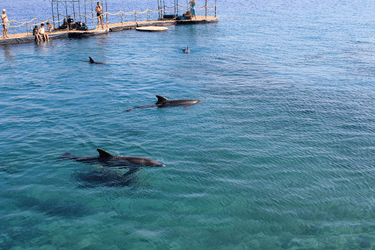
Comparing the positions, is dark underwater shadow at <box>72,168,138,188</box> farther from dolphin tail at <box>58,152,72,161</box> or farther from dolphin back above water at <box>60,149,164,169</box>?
dolphin tail at <box>58,152,72,161</box>

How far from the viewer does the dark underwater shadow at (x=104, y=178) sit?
1141 centimetres

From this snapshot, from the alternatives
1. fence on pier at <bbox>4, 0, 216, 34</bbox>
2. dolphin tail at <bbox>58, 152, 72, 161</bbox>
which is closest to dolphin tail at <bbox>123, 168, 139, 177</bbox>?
dolphin tail at <bbox>58, 152, 72, 161</bbox>

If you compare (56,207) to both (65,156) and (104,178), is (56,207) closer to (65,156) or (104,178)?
(104,178)

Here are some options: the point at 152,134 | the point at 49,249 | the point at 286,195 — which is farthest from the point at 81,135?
the point at 286,195

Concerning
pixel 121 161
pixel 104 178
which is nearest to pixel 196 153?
pixel 121 161

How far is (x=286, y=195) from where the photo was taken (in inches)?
429

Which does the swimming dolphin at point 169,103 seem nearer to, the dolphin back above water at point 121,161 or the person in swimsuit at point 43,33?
the dolphin back above water at point 121,161

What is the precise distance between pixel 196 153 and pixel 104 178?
3960 mm

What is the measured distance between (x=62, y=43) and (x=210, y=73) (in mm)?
22516

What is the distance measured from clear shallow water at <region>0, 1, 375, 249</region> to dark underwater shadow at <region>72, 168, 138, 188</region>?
8 cm

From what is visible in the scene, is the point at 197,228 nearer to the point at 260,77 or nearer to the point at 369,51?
the point at 260,77

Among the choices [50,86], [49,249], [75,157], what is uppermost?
[50,86]

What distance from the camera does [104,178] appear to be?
11.7 metres

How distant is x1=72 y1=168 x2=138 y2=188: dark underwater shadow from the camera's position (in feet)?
37.4
